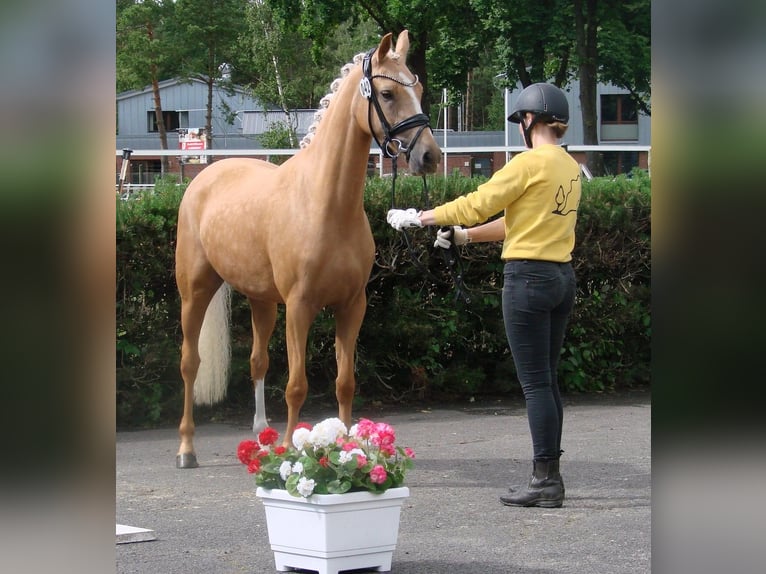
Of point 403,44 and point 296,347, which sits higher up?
point 403,44

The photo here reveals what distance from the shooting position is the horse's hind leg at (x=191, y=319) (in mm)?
6561

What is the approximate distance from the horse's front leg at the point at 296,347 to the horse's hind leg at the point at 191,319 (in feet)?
3.40

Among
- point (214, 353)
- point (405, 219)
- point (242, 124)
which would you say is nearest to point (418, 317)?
point (214, 353)

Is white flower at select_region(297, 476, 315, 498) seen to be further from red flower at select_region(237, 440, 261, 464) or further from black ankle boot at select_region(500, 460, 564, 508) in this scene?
black ankle boot at select_region(500, 460, 564, 508)

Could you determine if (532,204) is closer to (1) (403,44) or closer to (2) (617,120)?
(1) (403,44)

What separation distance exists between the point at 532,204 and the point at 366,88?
1.13 meters

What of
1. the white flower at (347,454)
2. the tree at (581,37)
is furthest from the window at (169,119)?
the white flower at (347,454)

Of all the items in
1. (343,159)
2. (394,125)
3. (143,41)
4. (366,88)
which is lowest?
(343,159)

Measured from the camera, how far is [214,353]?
23.0ft

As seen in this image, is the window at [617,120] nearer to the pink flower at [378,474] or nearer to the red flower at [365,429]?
the red flower at [365,429]

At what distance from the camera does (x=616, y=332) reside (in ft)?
29.0
